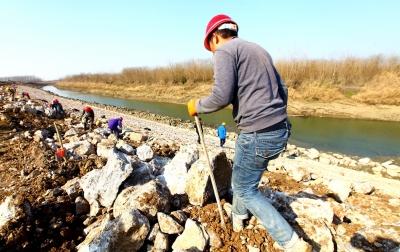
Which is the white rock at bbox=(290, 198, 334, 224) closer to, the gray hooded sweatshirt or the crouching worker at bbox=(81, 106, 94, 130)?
the gray hooded sweatshirt

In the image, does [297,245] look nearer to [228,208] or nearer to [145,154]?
[228,208]

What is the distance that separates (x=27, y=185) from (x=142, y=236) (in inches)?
127

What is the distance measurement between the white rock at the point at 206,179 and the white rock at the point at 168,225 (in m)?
0.57

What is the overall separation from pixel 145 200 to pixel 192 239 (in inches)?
33.4

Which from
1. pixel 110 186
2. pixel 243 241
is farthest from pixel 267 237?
pixel 110 186

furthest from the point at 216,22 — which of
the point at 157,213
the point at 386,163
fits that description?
the point at 386,163

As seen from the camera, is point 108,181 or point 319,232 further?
point 108,181

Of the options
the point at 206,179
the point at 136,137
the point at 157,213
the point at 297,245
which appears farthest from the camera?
the point at 136,137

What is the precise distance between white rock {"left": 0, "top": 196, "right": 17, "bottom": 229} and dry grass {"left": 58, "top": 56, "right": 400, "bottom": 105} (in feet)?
102

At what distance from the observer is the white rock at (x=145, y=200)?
13.5 feet

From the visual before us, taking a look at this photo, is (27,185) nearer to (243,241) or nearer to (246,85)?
(243,241)

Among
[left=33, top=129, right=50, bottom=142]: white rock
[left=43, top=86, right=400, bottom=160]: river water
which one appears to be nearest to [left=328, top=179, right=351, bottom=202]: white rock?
[left=33, top=129, right=50, bottom=142]: white rock

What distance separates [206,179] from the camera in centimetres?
443

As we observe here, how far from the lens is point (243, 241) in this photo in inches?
147
